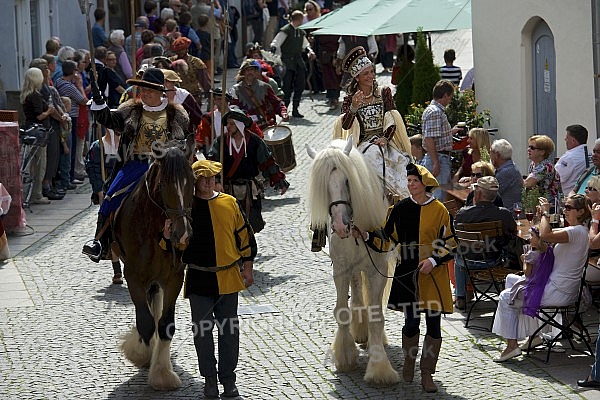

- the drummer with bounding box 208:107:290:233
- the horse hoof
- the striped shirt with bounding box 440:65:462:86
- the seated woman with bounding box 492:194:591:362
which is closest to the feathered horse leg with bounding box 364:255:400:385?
the seated woman with bounding box 492:194:591:362

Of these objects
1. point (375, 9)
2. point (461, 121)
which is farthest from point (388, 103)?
point (375, 9)

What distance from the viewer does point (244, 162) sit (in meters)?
14.7

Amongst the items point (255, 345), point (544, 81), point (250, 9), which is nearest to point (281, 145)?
point (544, 81)

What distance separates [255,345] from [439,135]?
533 centimetres

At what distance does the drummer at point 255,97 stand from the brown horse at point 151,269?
7989 mm

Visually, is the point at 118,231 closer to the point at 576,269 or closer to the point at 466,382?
the point at 466,382

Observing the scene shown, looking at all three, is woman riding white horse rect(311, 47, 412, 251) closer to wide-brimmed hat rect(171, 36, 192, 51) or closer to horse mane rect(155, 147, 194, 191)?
Result: horse mane rect(155, 147, 194, 191)

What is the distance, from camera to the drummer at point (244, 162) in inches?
575

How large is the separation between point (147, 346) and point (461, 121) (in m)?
8.36

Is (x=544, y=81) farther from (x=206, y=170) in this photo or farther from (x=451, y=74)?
(x=206, y=170)

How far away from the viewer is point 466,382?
10.2m

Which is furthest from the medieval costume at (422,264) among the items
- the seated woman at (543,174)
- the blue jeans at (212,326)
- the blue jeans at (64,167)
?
the blue jeans at (64,167)

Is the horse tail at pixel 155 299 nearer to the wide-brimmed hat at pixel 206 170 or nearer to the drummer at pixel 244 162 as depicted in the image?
the wide-brimmed hat at pixel 206 170

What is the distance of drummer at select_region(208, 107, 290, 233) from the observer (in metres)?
14.6
